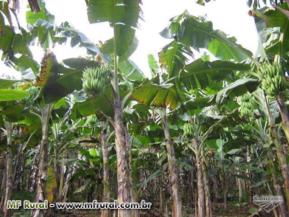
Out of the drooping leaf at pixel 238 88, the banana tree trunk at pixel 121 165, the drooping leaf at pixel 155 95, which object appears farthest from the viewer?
the drooping leaf at pixel 155 95

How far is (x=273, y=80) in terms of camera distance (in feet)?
13.0

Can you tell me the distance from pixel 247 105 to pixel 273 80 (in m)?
1.35

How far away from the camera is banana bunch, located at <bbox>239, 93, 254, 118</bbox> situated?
17.0 feet

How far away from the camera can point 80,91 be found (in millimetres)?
5938

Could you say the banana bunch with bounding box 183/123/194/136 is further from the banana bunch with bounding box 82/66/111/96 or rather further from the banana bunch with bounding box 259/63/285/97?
the banana bunch with bounding box 259/63/285/97

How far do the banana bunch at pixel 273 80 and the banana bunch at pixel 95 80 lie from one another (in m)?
2.18

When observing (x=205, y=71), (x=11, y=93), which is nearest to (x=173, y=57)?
(x=205, y=71)

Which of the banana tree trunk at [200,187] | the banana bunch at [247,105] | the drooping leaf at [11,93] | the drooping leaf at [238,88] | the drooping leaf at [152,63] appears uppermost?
the drooping leaf at [152,63]

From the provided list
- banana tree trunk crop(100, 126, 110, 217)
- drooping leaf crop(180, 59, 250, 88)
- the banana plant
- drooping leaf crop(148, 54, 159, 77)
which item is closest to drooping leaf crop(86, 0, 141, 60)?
the banana plant

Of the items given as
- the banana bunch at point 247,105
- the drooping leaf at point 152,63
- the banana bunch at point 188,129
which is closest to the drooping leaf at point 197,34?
the banana bunch at point 247,105

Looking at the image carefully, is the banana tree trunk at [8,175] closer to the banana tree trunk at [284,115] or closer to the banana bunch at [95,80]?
the banana bunch at [95,80]

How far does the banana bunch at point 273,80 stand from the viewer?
391cm

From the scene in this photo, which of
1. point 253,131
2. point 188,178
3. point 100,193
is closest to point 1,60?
point 253,131

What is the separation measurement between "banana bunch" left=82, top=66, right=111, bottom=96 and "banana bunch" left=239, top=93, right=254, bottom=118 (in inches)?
88.5
